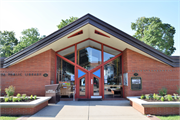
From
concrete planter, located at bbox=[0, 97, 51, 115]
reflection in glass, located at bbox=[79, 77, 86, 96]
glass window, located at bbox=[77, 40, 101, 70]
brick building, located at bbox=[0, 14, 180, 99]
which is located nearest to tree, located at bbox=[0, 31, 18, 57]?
brick building, located at bbox=[0, 14, 180, 99]

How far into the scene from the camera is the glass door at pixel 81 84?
12383mm

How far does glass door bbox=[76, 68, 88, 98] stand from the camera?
12.4 meters

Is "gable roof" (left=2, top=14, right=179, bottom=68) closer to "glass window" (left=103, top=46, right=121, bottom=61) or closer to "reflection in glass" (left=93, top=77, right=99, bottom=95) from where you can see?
"glass window" (left=103, top=46, right=121, bottom=61)

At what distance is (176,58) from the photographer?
11.2 meters

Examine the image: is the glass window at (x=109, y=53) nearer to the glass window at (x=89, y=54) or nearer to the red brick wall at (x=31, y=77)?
the glass window at (x=89, y=54)

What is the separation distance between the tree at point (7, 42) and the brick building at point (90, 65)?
29.8 metres

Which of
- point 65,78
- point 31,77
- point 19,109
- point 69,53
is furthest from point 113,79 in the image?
point 19,109

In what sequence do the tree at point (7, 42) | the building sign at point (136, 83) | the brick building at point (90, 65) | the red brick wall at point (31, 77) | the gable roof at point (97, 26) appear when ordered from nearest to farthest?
the gable roof at point (97, 26)
the brick building at point (90, 65)
the building sign at point (136, 83)
the red brick wall at point (31, 77)
the tree at point (7, 42)

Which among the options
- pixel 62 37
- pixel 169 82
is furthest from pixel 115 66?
pixel 62 37

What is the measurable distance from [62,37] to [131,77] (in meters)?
5.82

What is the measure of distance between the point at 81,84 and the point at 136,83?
4.37m

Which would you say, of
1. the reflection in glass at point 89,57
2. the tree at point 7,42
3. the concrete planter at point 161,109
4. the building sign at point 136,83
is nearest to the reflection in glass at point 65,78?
the reflection in glass at point 89,57

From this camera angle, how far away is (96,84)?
492 inches

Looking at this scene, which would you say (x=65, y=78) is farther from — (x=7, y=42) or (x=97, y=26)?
(x=7, y=42)
